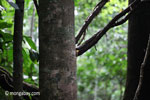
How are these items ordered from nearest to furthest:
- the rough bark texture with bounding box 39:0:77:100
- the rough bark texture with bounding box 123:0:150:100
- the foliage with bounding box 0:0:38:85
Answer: the rough bark texture with bounding box 39:0:77:100, the foliage with bounding box 0:0:38:85, the rough bark texture with bounding box 123:0:150:100

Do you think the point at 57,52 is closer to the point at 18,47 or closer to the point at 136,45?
the point at 18,47

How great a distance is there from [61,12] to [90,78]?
594 cm

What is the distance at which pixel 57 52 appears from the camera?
0.80 meters

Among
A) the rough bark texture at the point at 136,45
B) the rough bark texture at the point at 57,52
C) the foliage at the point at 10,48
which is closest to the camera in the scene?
the rough bark texture at the point at 57,52

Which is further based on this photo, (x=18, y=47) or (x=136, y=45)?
(x=136, y=45)

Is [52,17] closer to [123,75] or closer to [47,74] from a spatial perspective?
[47,74]

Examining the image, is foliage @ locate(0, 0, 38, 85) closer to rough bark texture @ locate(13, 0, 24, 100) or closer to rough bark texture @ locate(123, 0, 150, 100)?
rough bark texture @ locate(13, 0, 24, 100)

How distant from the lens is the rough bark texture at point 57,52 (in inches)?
31.5

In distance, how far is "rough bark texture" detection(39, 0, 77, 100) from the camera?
801 millimetres

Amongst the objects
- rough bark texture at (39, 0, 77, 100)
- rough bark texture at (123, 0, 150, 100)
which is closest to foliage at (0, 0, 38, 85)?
rough bark texture at (39, 0, 77, 100)

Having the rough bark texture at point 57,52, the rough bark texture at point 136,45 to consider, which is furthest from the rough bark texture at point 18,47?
the rough bark texture at point 136,45

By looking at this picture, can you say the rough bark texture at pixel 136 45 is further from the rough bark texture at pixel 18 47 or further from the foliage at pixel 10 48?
the rough bark texture at pixel 18 47

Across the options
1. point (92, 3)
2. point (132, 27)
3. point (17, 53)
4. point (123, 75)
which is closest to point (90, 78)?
point (123, 75)

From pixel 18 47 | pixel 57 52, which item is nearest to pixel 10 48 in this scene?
pixel 18 47
